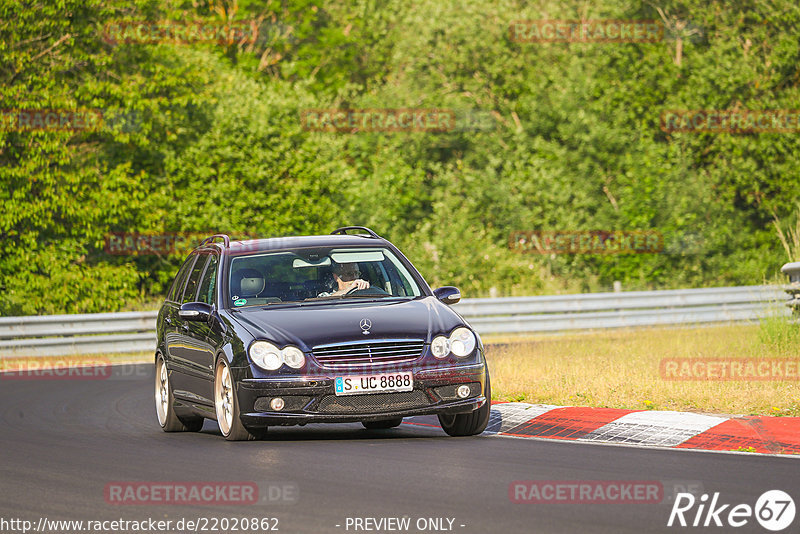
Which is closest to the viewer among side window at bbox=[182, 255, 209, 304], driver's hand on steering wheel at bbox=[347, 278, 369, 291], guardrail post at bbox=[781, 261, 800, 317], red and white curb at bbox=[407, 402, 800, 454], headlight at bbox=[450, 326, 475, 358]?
red and white curb at bbox=[407, 402, 800, 454]

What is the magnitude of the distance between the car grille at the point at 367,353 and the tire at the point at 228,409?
0.79 metres

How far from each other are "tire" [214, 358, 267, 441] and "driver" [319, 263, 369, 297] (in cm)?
116

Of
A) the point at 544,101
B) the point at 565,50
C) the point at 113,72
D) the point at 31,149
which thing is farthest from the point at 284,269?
the point at 565,50

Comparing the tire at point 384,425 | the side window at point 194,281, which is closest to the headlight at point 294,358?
the tire at point 384,425

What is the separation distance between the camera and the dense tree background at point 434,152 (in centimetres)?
3058

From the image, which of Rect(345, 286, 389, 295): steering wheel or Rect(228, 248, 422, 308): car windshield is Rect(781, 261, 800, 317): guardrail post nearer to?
Rect(228, 248, 422, 308): car windshield

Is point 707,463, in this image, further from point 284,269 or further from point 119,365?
point 119,365

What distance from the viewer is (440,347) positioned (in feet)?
34.9

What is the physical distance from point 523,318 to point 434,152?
20.3 metres

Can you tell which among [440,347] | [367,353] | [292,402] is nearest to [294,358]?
[292,402]

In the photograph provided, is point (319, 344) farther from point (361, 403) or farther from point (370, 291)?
point (370, 291)

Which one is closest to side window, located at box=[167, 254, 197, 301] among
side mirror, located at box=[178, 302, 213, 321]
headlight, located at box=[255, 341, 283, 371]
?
side mirror, located at box=[178, 302, 213, 321]

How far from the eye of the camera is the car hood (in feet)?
34.6

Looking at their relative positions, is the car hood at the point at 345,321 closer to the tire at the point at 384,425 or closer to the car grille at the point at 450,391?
the car grille at the point at 450,391
